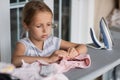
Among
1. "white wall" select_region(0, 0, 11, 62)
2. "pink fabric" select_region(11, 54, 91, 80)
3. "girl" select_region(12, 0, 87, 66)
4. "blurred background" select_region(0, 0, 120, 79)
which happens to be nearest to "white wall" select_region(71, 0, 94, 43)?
"blurred background" select_region(0, 0, 120, 79)

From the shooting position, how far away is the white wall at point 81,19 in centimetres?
245

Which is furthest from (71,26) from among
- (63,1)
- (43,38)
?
(43,38)

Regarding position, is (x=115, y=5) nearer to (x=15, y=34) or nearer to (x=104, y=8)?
(x=104, y=8)

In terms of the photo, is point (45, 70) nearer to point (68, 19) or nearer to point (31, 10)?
point (31, 10)

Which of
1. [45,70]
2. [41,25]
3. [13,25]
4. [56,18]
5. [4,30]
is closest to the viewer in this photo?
[45,70]

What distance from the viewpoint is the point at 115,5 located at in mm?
2896

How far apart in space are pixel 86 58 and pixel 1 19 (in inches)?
22.5

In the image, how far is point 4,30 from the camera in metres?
1.76

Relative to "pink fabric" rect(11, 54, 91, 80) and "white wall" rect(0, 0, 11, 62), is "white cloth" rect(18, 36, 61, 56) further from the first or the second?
"white wall" rect(0, 0, 11, 62)

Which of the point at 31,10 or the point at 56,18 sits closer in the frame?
the point at 31,10

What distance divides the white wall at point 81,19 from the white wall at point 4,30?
0.77m

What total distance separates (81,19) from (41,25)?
1.11m

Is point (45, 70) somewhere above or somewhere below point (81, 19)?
below

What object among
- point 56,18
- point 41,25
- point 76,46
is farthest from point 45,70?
point 56,18
